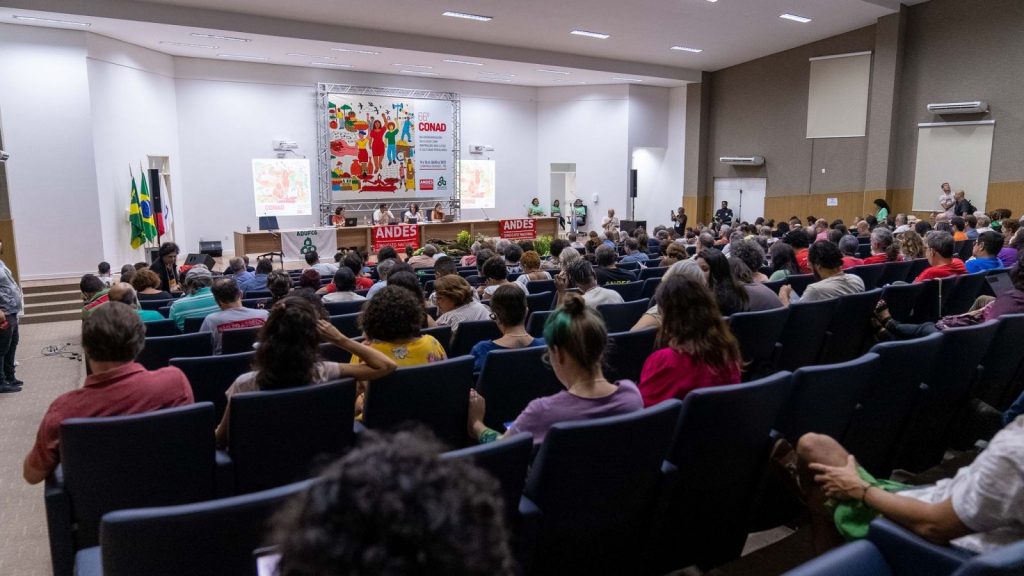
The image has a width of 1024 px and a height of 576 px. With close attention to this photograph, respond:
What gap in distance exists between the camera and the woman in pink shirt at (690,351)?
8.67 feet

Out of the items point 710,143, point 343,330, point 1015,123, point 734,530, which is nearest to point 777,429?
point 734,530

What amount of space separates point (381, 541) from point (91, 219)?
12.4 m

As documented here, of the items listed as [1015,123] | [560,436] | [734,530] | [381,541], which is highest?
[1015,123]

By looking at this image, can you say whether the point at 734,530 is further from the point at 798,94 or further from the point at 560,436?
the point at 798,94

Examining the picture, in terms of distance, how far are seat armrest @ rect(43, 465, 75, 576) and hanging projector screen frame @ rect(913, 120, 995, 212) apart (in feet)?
47.7

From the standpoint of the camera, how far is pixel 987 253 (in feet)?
18.6

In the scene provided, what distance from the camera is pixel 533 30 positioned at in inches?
509

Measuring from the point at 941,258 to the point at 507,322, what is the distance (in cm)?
398

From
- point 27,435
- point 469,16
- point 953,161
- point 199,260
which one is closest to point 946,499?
point 27,435

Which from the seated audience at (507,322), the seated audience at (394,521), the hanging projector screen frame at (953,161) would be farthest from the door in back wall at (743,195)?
the seated audience at (394,521)

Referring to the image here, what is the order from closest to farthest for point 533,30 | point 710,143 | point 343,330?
point 343,330 → point 533,30 → point 710,143

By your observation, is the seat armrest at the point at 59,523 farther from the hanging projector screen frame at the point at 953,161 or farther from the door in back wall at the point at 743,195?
the door in back wall at the point at 743,195

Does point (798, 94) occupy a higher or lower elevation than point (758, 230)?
higher

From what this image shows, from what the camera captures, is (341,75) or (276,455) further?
(341,75)
